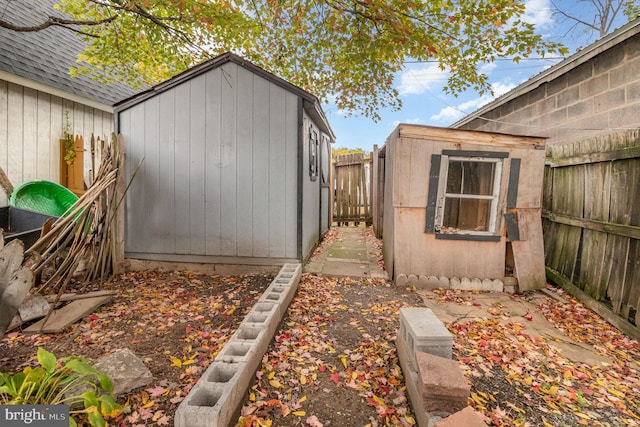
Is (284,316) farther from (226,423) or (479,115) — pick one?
(479,115)

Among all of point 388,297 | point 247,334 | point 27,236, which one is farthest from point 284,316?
point 27,236

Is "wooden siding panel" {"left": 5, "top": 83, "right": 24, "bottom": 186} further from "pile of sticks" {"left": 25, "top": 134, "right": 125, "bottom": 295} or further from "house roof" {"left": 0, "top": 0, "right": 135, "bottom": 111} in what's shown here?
"pile of sticks" {"left": 25, "top": 134, "right": 125, "bottom": 295}

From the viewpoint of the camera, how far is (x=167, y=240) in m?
5.12

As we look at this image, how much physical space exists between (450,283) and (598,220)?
74.3 inches

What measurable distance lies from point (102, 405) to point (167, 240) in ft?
11.9

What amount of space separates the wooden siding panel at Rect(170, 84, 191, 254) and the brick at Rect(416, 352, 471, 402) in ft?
14.2

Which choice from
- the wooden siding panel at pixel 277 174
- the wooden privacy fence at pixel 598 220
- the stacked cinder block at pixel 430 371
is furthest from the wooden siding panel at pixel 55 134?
the wooden privacy fence at pixel 598 220

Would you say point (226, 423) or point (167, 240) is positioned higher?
point (167, 240)

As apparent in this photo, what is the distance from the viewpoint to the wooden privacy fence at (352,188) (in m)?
9.38

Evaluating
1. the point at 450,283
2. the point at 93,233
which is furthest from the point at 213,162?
the point at 450,283

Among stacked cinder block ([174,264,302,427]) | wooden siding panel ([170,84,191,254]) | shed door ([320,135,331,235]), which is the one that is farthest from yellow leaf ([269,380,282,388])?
shed door ([320,135,331,235])

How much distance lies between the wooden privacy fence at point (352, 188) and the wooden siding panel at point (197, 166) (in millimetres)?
5285

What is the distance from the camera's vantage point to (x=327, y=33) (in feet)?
19.2

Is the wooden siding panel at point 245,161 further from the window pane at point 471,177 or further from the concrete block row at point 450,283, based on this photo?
the window pane at point 471,177
